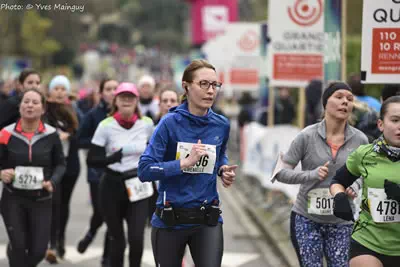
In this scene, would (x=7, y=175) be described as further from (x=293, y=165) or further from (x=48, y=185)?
(x=293, y=165)

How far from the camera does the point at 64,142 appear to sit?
10.3 meters

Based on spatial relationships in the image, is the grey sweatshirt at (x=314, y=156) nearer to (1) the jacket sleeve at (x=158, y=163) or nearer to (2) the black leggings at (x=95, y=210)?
(1) the jacket sleeve at (x=158, y=163)

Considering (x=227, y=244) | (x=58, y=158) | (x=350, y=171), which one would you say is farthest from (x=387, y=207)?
(x=227, y=244)

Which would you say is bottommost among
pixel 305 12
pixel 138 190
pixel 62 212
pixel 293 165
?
pixel 62 212

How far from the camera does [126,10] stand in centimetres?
9725

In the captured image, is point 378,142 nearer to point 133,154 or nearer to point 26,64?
point 133,154

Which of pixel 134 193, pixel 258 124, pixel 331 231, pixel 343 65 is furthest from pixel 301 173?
pixel 258 124

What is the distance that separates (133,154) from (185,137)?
2648 mm

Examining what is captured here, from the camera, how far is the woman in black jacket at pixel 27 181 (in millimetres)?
7848

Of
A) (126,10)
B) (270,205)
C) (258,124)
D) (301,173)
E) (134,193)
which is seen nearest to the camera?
(301,173)

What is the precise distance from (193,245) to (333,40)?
378 centimetres

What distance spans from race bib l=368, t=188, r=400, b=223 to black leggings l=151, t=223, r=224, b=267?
101 cm

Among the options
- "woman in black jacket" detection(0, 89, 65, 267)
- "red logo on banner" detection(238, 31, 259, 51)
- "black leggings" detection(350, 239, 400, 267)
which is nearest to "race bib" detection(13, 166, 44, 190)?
"woman in black jacket" detection(0, 89, 65, 267)

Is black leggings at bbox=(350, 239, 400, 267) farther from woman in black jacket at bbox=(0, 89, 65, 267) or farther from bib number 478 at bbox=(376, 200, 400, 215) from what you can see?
woman in black jacket at bbox=(0, 89, 65, 267)
